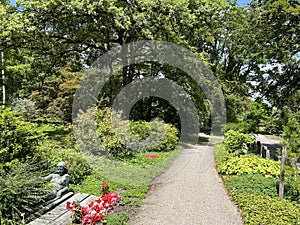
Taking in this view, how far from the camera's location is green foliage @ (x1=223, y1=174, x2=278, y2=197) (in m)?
6.36

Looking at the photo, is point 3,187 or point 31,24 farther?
point 31,24

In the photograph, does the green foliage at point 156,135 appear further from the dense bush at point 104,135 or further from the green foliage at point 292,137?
the green foliage at point 292,137

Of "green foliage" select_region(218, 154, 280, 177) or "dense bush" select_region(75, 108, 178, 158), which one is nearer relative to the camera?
"green foliage" select_region(218, 154, 280, 177)

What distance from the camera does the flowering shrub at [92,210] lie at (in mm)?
4656

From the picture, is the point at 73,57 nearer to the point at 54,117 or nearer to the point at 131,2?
the point at 54,117

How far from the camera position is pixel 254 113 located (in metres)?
13.8

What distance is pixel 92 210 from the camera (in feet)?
16.2

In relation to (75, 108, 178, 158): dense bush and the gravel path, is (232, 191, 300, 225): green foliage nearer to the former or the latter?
the gravel path

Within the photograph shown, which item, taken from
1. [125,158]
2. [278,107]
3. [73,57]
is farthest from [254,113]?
[73,57]

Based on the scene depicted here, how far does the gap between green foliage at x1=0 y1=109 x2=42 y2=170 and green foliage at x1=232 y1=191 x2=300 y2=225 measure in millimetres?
4943

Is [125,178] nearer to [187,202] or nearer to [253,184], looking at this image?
[187,202]

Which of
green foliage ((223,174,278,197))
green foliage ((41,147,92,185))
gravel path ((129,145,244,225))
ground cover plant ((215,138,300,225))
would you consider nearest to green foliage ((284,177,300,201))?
ground cover plant ((215,138,300,225))

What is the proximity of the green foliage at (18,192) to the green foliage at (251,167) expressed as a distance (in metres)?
5.84

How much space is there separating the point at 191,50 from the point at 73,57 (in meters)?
7.69
